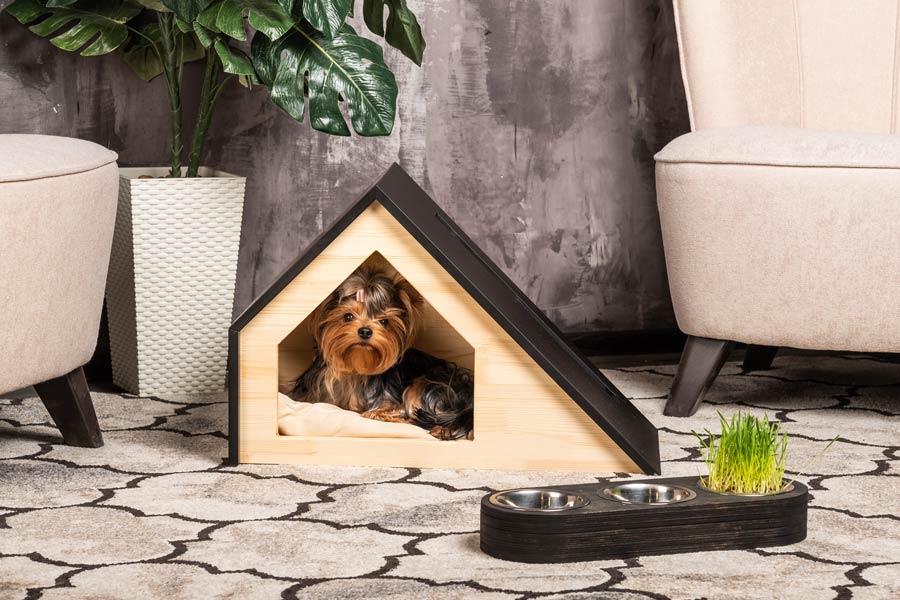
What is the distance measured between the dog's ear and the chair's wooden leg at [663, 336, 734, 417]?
1.91 ft

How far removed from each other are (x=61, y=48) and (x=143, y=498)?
1111 mm

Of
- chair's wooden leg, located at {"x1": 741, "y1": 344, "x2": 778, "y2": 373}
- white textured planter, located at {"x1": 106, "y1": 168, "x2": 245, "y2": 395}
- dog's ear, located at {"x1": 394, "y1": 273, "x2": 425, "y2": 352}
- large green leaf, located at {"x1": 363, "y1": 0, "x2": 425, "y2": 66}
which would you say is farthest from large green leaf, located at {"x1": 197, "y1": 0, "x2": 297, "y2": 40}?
chair's wooden leg, located at {"x1": 741, "y1": 344, "x2": 778, "y2": 373}

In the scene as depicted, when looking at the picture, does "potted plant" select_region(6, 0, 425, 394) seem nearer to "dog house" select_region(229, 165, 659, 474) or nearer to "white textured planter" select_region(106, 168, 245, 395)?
"white textured planter" select_region(106, 168, 245, 395)

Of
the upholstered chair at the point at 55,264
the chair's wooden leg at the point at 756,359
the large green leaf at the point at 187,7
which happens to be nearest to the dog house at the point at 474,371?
the upholstered chair at the point at 55,264

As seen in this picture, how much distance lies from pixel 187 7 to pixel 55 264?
601 mm

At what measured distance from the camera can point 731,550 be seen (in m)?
1.62

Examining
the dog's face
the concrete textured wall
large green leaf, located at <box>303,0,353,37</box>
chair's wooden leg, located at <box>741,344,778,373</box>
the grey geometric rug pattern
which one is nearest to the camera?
the grey geometric rug pattern

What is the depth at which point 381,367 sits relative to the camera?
2158mm

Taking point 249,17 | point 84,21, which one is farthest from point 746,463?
point 84,21

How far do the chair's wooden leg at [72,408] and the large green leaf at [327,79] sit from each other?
65 cm

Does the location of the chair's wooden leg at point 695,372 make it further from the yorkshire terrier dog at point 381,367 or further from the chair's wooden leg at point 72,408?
the chair's wooden leg at point 72,408

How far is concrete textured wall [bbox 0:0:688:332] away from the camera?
2.82 metres

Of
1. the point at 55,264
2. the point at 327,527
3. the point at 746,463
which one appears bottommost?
the point at 327,527

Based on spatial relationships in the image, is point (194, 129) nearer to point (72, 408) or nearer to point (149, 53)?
point (149, 53)
